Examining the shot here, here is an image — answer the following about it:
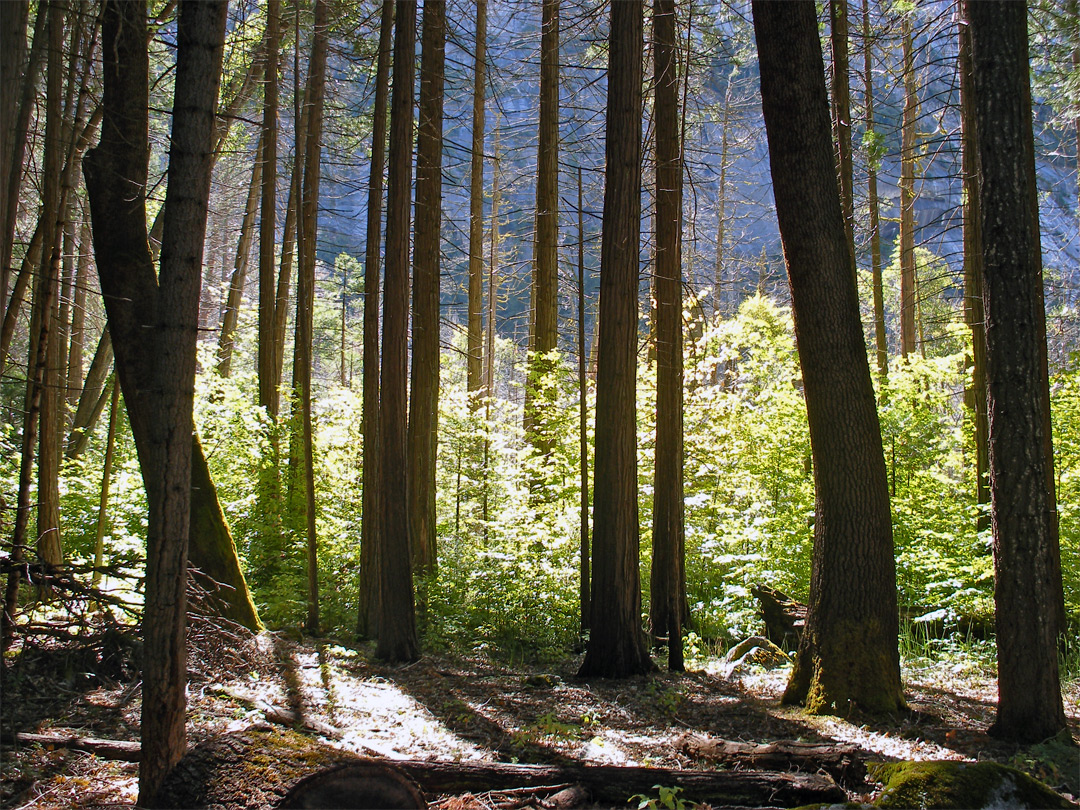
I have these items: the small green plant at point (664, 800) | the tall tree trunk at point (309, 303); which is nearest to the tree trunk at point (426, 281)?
the tall tree trunk at point (309, 303)

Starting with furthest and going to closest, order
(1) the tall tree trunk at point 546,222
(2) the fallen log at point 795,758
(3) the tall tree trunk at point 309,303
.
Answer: (1) the tall tree trunk at point 546,222, (3) the tall tree trunk at point 309,303, (2) the fallen log at point 795,758

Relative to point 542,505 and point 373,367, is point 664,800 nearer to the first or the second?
point 373,367

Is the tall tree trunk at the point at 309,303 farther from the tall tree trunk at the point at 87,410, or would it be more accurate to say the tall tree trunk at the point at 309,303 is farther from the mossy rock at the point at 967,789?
the mossy rock at the point at 967,789

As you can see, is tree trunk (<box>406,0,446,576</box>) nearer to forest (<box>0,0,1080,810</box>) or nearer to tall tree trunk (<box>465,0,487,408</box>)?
forest (<box>0,0,1080,810</box>)

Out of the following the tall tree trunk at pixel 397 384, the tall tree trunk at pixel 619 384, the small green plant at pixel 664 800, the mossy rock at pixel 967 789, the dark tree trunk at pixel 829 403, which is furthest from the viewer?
the tall tree trunk at pixel 397 384

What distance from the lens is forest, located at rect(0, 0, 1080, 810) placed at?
3.65 m

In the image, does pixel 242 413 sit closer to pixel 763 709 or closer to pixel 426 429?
pixel 426 429

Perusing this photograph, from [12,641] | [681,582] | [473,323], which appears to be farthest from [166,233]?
[473,323]

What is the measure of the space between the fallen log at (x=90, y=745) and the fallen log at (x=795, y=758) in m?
3.37

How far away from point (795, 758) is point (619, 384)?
409 cm

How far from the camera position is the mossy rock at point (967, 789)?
3.21m

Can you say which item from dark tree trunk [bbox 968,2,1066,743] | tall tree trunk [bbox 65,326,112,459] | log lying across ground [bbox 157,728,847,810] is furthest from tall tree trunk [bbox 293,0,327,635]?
dark tree trunk [bbox 968,2,1066,743]

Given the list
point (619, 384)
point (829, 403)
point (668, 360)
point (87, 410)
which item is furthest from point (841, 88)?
point (87, 410)

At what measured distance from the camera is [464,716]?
579 centimetres
